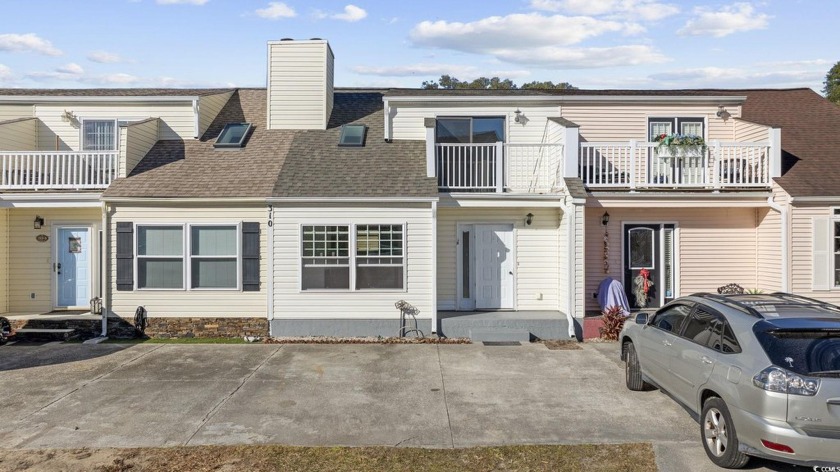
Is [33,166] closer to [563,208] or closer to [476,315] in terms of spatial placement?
[476,315]

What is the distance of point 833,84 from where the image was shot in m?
36.4

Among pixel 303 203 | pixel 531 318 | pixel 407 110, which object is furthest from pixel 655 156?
pixel 303 203

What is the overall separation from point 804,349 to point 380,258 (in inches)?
317

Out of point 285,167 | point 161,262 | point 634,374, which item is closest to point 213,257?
point 161,262

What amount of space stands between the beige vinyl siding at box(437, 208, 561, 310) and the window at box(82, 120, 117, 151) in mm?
8757

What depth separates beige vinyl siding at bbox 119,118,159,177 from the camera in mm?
12453

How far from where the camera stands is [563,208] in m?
11.9

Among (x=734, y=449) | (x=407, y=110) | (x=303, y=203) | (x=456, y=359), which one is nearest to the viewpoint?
(x=734, y=449)

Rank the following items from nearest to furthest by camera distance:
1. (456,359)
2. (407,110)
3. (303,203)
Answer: (456,359), (303,203), (407,110)

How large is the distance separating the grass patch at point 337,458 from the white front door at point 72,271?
7.89 meters

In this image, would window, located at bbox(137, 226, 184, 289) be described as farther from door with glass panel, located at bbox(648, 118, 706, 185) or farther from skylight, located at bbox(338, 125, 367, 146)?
door with glass panel, located at bbox(648, 118, 706, 185)

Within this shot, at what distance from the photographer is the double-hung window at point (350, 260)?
38.5ft

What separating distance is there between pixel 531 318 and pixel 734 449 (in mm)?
6515

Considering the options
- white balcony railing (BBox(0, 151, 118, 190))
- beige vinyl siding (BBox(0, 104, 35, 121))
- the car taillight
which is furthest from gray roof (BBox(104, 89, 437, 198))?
the car taillight
